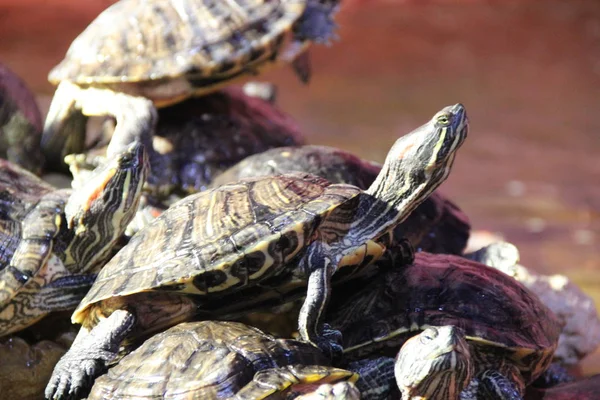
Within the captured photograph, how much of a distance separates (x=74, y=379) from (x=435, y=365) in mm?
977

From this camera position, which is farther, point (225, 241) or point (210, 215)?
point (210, 215)

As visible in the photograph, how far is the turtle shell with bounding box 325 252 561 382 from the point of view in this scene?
219 cm

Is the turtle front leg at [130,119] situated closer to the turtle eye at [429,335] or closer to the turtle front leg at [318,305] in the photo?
the turtle front leg at [318,305]

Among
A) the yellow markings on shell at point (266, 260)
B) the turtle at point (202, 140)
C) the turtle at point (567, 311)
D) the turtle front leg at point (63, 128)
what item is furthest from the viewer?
the turtle front leg at point (63, 128)

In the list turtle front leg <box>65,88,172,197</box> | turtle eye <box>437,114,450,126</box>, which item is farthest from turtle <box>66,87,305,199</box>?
turtle eye <box>437,114,450,126</box>

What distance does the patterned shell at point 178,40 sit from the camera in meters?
3.43

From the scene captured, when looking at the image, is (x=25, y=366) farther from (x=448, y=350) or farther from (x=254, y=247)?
(x=448, y=350)

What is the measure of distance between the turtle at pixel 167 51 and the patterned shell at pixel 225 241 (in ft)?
4.00

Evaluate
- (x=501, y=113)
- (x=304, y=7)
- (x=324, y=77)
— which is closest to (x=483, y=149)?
(x=501, y=113)

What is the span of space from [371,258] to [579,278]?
292 centimetres

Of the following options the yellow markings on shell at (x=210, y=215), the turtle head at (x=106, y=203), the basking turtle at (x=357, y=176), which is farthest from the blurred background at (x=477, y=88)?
the yellow markings on shell at (x=210, y=215)

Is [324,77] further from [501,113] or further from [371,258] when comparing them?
[371,258]

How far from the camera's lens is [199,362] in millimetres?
1885

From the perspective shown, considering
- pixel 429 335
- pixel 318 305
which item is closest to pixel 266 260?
pixel 318 305
